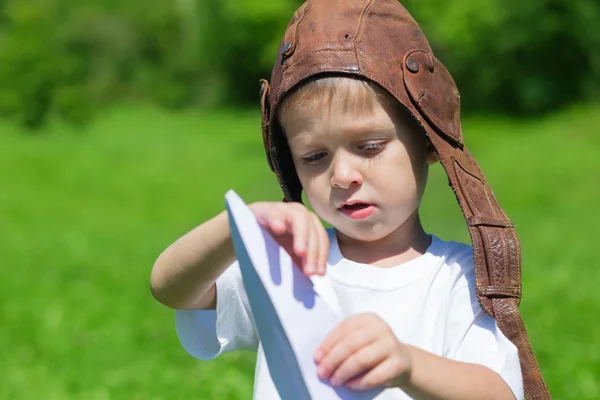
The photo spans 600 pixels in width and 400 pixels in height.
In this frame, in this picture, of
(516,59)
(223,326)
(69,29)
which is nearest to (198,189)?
(516,59)

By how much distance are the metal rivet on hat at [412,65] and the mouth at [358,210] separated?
0.32 metres

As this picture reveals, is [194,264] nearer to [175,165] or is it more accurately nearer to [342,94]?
[342,94]

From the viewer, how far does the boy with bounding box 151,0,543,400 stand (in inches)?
80.1

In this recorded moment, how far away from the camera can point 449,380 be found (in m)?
1.80

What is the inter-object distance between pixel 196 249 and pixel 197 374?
2.94 metres

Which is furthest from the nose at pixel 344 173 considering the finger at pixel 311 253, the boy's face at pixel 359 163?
the finger at pixel 311 253

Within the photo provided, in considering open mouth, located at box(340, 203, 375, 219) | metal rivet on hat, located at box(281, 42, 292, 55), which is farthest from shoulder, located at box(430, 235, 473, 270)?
metal rivet on hat, located at box(281, 42, 292, 55)

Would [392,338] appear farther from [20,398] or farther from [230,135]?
[230,135]

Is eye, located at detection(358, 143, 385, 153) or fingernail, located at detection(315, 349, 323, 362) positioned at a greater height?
eye, located at detection(358, 143, 385, 153)

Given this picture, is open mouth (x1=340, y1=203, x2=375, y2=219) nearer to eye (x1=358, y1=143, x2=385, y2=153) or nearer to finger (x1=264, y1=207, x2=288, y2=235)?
eye (x1=358, y1=143, x2=385, y2=153)

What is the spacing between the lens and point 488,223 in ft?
6.92

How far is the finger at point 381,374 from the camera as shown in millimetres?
1622

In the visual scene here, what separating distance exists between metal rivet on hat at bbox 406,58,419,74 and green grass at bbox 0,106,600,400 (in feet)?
8.62

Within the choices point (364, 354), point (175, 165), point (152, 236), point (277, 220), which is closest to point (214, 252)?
point (277, 220)
